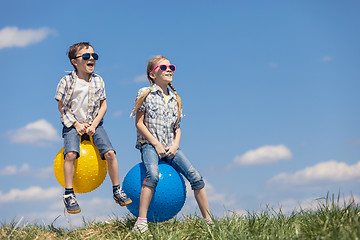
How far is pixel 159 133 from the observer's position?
7.02 meters

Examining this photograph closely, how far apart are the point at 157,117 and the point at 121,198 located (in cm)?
142

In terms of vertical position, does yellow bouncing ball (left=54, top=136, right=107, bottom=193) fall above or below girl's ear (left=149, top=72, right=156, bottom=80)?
below

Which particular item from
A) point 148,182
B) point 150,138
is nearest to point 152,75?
point 150,138

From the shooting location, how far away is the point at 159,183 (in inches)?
267

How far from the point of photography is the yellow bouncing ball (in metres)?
7.05

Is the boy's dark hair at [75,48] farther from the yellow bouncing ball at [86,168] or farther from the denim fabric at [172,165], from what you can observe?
the denim fabric at [172,165]

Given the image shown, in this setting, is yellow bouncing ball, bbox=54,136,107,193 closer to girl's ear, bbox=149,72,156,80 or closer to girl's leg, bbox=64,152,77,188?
girl's leg, bbox=64,152,77,188

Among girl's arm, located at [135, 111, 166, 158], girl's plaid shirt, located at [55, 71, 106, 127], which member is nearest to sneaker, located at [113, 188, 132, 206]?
girl's arm, located at [135, 111, 166, 158]

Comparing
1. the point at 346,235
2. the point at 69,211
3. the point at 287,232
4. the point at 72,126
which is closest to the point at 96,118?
the point at 72,126

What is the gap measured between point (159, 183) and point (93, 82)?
2034 millimetres

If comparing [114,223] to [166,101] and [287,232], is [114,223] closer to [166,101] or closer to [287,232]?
[166,101]

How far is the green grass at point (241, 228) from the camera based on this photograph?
558cm

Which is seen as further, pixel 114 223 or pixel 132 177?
pixel 114 223

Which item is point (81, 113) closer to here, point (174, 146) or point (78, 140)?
point (78, 140)
